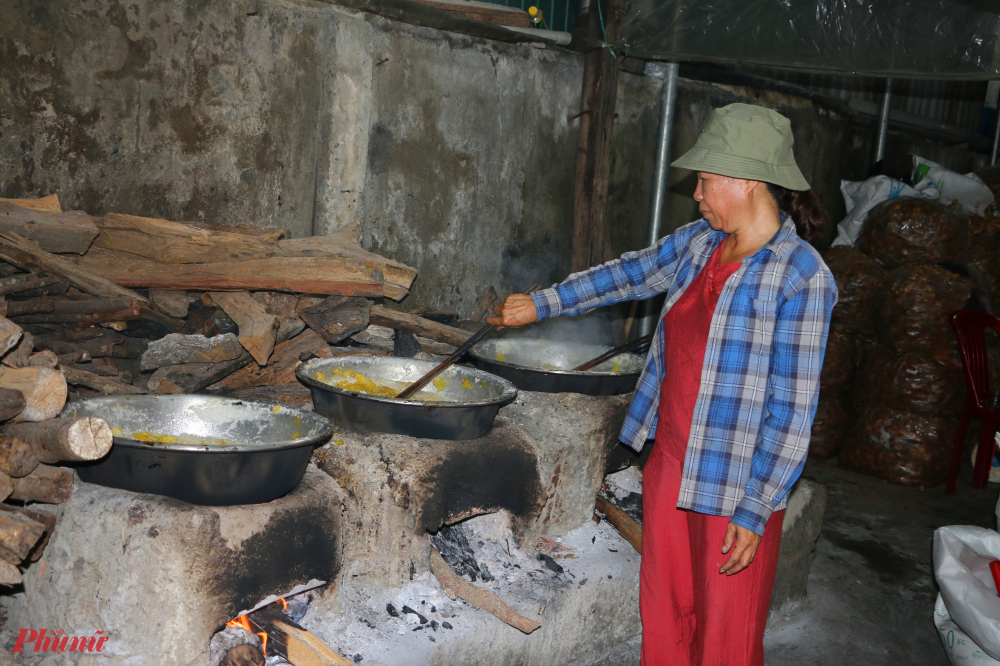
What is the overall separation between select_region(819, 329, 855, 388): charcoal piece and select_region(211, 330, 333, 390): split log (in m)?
4.50

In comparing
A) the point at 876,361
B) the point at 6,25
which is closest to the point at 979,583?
the point at 876,361

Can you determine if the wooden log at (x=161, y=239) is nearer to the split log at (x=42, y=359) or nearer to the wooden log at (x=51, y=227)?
the wooden log at (x=51, y=227)

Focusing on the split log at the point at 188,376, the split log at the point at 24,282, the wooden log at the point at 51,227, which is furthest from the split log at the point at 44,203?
the split log at the point at 188,376

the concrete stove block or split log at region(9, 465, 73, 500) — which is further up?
split log at region(9, 465, 73, 500)

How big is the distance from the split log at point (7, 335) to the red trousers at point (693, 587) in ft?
6.57

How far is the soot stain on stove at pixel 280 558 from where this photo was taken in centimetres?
220

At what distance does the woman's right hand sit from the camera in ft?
9.51

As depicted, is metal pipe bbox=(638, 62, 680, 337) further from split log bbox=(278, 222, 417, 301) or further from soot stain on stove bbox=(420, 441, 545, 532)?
soot stain on stove bbox=(420, 441, 545, 532)

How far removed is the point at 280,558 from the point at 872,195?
19.9 ft

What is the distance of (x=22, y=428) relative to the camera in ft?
6.97

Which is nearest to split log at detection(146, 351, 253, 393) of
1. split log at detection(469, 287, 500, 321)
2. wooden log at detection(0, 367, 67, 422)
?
wooden log at detection(0, 367, 67, 422)

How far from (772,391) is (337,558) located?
1471mm

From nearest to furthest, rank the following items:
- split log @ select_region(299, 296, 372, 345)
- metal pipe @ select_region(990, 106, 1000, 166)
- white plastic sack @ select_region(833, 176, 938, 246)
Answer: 1. split log @ select_region(299, 296, 372, 345)
2. white plastic sack @ select_region(833, 176, 938, 246)
3. metal pipe @ select_region(990, 106, 1000, 166)

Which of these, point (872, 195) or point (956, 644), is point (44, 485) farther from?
point (872, 195)
